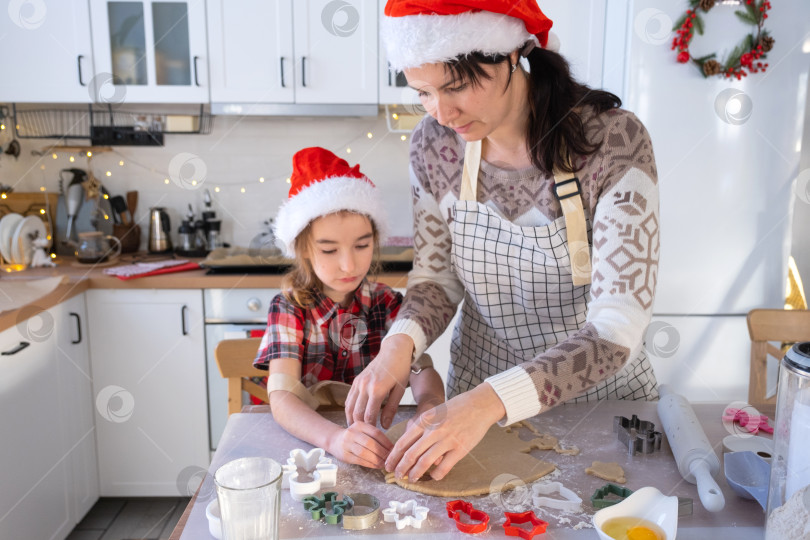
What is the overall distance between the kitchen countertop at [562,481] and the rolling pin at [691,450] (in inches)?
0.8

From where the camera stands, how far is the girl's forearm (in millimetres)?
956

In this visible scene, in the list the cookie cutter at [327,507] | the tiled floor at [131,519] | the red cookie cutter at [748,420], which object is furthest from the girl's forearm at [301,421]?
the tiled floor at [131,519]

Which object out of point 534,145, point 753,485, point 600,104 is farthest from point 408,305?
point 753,485

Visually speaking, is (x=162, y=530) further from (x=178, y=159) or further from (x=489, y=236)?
(x=489, y=236)

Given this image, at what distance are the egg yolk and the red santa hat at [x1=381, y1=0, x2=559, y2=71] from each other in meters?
0.64

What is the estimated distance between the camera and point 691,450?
0.86m

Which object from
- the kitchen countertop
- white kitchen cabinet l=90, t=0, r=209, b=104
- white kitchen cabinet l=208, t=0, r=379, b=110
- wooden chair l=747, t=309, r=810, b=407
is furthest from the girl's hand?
white kitchen cabinet l=90, t=0, r=209, b=104

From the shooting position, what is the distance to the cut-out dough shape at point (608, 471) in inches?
33.2

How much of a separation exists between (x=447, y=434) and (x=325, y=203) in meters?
0.62

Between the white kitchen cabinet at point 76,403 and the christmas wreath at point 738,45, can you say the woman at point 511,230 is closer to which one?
the christmas wreath at point 738,45

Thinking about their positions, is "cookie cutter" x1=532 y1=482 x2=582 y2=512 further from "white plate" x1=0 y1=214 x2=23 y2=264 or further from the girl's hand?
"white plate" x1=0 y1=214 x2=23 y2=264

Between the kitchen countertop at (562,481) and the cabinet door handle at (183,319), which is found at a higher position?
the kitchen countertop at (562,481)

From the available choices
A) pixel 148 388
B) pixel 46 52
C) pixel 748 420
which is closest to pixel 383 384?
pixel 748 420

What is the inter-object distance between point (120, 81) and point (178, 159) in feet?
1.28
